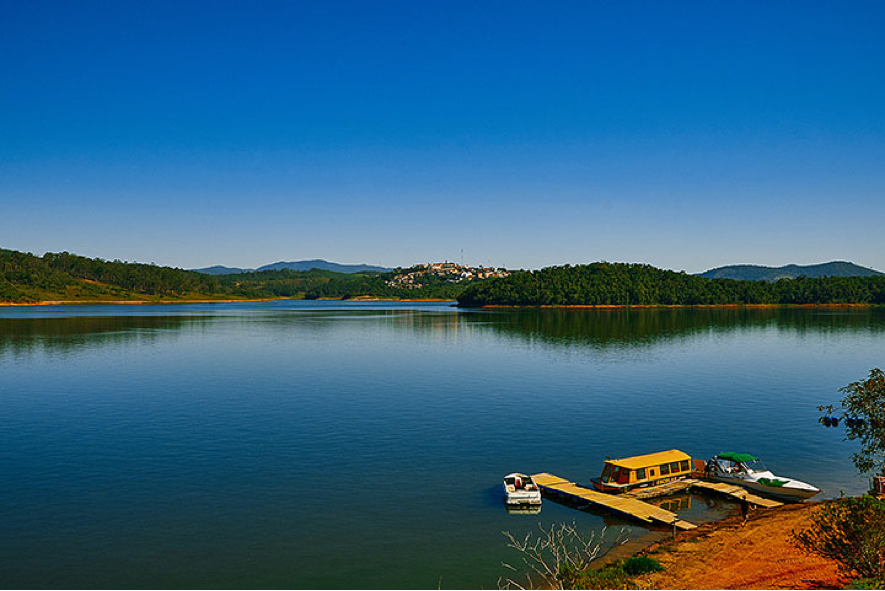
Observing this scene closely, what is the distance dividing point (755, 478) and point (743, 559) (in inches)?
596

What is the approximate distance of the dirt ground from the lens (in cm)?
2602

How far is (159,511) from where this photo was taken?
1454 inches

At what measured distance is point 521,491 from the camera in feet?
127

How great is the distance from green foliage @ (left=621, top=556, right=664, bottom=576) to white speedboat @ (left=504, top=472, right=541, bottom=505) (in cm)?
1016

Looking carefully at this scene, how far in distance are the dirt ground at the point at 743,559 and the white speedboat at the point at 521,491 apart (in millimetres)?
8131

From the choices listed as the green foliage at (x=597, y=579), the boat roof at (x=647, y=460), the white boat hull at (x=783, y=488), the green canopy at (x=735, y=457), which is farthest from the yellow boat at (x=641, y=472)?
the green foliage at (x=597, y=579)

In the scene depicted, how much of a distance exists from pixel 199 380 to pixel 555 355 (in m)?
61.2

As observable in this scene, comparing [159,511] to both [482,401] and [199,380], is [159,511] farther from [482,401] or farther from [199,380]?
[199,380]

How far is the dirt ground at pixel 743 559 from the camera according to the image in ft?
85.4

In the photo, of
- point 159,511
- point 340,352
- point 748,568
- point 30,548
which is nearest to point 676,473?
point 748,568

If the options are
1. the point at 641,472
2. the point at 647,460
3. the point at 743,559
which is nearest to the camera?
the point at 743,559

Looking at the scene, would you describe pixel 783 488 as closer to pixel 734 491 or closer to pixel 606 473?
pixel 734 491

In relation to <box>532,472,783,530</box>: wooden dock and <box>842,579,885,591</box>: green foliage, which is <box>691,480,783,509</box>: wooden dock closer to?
<box>532,472,783,530</box>: wooden dock

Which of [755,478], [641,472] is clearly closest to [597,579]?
[641,472]
